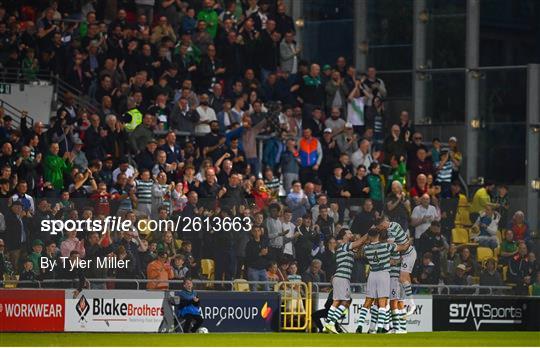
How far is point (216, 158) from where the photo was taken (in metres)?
28.7

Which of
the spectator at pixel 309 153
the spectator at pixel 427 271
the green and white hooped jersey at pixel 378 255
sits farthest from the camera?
the spectator at pixel 309 153

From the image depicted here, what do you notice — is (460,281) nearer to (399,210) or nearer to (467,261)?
(467,261)

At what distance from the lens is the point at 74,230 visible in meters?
23.9

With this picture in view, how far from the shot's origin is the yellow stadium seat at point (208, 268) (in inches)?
968

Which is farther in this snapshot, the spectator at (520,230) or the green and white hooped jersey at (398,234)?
the spectator at (520,230)

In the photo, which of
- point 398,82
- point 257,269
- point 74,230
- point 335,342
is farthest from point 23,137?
point 398,82

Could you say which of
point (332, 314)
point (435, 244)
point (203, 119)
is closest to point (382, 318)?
point (332, 314)

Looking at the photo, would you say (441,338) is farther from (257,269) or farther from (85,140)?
(85,140)

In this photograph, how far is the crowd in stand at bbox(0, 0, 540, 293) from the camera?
24516mm

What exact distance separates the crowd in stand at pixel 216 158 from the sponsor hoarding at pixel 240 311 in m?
Result: 0.46

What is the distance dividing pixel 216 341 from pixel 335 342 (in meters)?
1.95

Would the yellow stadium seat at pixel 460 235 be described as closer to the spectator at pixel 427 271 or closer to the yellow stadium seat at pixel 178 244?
the spectator at pixel 427 271

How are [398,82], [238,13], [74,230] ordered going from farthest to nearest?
[398,82] → [238,13] → [74,230]

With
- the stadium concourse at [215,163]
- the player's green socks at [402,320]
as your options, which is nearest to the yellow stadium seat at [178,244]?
the stadium concourse at [215,163]
